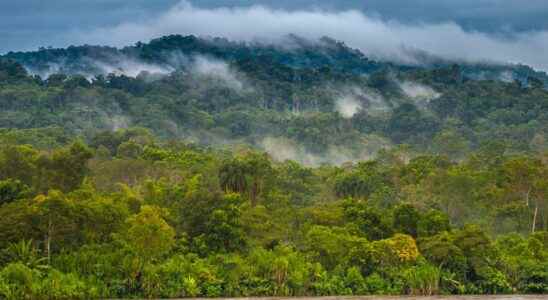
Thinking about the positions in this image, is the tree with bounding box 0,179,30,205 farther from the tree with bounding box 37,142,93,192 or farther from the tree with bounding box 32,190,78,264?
the tree with bounding box 37,142,93,192

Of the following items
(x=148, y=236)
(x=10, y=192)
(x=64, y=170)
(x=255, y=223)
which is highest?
(x=10, y=192)

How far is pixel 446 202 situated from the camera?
69.4 meters

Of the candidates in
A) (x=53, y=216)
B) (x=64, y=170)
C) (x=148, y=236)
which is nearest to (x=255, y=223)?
(x=148, y=236)

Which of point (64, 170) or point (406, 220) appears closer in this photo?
point (406, 220)

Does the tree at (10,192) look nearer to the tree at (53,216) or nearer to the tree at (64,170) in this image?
the tree at (53,216)

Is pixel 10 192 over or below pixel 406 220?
over

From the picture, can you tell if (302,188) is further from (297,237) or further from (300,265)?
(300,265)

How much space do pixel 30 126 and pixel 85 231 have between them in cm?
8731

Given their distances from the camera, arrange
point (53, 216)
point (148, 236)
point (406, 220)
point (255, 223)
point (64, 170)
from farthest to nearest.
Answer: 1. point (64, 170)
2. point (406, 220)
3. point (255, 223)
4. point (148, 236)
5. point (53, 216)

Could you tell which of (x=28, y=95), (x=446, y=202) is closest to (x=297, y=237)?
(x=446, y=202)

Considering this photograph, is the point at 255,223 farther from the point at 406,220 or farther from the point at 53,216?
the point at 53,216

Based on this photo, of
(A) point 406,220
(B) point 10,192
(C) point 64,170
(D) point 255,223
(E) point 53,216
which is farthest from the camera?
(C) point 64,170

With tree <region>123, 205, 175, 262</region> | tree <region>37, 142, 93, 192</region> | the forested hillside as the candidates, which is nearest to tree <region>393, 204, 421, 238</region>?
the forested hillside

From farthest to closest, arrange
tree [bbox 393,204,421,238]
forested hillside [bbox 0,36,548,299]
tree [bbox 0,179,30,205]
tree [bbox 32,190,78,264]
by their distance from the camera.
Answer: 1. tree [bbox 393,204,421,238]
2. tree [bbox 0,179,30,205]
3. forested hillside [bbox 0,36,548,299]
4. tree [bbox 32,190,78,264]
